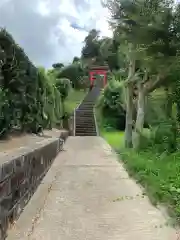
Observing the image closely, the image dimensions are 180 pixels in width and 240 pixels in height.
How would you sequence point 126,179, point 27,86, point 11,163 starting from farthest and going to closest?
point 27,86 → point 126,179 → point 11,163

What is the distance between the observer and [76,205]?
6055mm

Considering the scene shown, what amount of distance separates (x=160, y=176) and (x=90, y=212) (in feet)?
7.11

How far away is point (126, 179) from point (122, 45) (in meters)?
6.93

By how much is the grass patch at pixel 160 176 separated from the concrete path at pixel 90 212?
0.56 ft

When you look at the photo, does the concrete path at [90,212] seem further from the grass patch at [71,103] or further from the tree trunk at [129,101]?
the grass patch at [71,103]

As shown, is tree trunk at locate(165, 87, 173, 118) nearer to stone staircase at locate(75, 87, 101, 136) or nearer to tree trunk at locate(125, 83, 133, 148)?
tree trunk at locate(125, 83, 133, 148)

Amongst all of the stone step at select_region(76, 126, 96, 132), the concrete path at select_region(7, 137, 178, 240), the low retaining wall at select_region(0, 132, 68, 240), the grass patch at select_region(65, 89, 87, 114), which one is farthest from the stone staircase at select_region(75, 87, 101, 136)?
the low retaining wall at select_region(0, 132, 68, 240)

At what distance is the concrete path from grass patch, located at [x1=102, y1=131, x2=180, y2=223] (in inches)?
6.8

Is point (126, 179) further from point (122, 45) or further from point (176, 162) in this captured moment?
point (122, 45)

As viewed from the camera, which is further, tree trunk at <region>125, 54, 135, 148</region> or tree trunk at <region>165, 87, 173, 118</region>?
tree trunk at <region>125, 54, 135, 148</region>

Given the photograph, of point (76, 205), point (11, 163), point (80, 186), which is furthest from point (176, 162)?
point (11, 163)

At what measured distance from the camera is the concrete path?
182 inches

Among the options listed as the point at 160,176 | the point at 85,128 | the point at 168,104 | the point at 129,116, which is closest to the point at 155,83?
the point at 168,104

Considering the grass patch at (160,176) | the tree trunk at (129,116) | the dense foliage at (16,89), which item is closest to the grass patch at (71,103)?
the tree trunk at (129,116)
